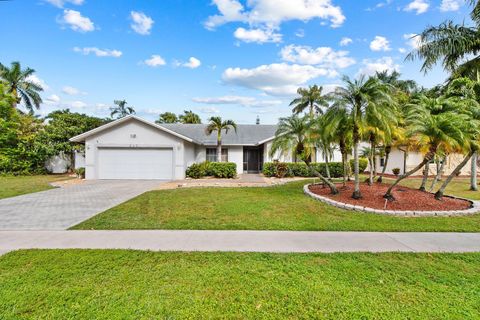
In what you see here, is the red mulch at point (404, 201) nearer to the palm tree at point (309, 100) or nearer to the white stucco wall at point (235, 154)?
the white stucco wall at point (235, 154)

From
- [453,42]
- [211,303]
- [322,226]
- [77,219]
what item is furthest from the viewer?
[453,42]

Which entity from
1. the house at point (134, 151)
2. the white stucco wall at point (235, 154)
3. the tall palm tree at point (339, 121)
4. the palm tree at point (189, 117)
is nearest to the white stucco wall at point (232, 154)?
the white stucco wall at point (235, 154)

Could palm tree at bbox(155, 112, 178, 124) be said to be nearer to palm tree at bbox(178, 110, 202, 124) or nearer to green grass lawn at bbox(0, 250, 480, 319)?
palm tree at bbox(178, 110, 202, 124)

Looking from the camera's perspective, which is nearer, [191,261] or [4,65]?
[191,261]

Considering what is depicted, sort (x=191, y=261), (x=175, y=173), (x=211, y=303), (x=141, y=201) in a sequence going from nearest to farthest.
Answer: (x=211, y=303)
(x=191, y=261)
(x=141, y=201)
(x=175, y=173)

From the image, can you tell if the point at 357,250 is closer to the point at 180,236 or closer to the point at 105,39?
the point at 180,236

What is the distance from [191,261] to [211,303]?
1.41m

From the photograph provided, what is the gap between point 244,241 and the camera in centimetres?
570

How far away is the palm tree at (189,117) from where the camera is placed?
44.5m

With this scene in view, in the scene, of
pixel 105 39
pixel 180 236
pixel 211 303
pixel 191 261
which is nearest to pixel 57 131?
pixel 105 39

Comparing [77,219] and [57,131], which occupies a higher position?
[57,131]

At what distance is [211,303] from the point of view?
3.24m

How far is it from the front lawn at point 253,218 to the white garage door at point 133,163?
305 inches

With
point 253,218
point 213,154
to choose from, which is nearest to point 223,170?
point 213,154
